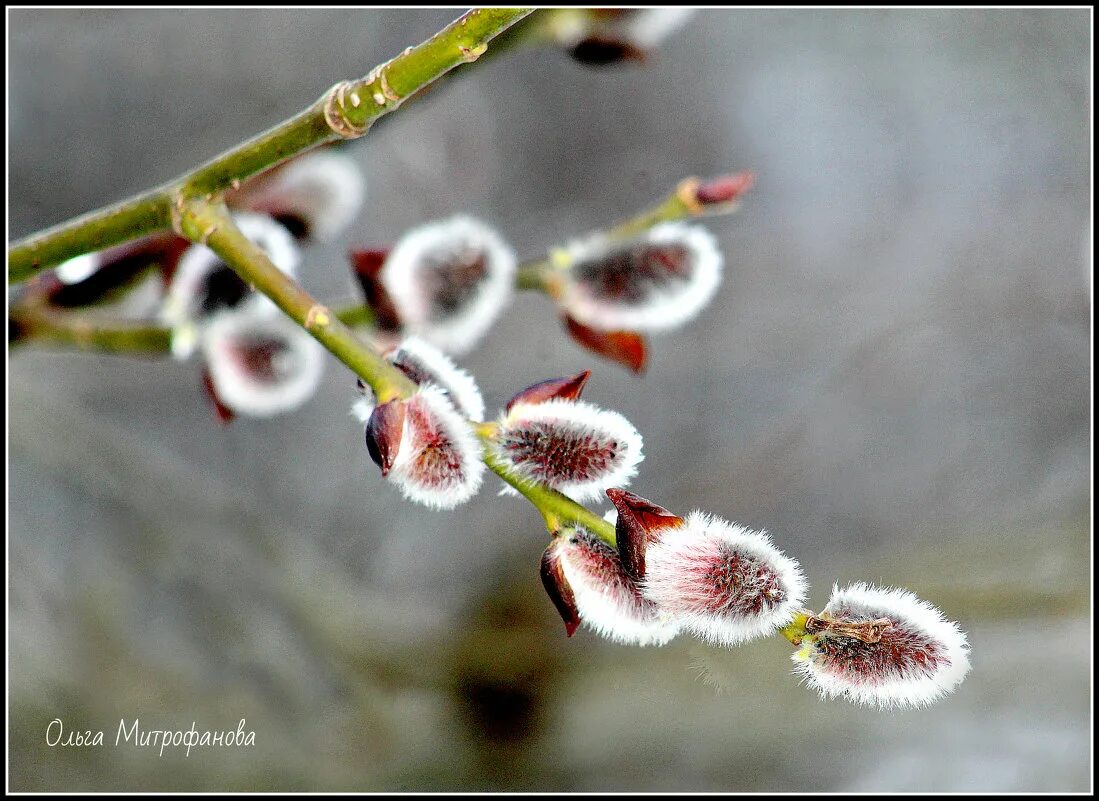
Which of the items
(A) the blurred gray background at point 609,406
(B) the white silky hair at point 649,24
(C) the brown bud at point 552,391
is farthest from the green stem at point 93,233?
(A) the blurred gray background at point 609,406

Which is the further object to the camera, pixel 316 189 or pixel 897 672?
pixel 316 189

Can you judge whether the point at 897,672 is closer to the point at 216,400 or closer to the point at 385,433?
the point at 385,433

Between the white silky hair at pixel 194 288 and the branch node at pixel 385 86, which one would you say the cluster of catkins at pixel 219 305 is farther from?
the branch node at pixel 385 86

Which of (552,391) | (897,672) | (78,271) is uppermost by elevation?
(78,271)

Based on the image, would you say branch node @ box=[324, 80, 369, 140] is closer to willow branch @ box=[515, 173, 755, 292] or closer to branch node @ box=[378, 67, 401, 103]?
branch node @ box=[378, 67, 401, 103]

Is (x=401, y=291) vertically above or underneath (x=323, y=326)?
above

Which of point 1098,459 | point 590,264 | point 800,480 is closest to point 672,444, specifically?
point 800,480

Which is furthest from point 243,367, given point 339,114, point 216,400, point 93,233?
point 339,114
